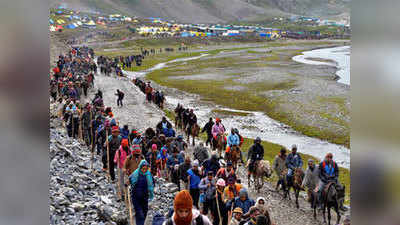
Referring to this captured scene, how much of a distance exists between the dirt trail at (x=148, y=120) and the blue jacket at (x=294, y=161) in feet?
4.63

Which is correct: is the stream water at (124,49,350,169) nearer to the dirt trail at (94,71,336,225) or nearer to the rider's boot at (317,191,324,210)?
the dirt trail at (94,71,336,225)

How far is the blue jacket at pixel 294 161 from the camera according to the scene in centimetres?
1374

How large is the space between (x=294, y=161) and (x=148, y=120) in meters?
16.1

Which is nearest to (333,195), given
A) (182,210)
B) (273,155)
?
(182,210)

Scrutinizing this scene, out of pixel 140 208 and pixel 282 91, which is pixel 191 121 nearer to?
pixel 140 208

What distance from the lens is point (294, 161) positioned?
13.8 m

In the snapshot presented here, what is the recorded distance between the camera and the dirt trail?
1279 centimetres

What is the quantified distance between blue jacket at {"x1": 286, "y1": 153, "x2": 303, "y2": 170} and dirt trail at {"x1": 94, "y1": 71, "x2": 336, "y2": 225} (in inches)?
55.5
